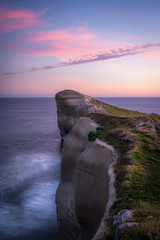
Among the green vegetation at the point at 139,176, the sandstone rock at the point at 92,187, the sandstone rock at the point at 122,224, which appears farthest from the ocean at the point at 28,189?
the sandstone rock at the point at 122,224

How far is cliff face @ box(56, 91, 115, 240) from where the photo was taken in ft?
38.5

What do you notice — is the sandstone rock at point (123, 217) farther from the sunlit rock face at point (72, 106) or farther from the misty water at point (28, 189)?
the sunlit rock face at point (72, 106)

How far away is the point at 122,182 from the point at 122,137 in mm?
7421

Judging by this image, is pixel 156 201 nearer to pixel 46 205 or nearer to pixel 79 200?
pixel 79 200

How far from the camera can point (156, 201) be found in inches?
294

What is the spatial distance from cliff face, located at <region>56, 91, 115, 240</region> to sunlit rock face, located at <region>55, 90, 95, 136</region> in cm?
2013

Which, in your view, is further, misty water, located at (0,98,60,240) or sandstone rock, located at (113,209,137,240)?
misty water, located at (0,98,60,240)

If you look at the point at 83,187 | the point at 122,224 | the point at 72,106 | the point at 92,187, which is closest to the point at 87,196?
the point at 92,187

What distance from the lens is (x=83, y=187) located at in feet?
46.3

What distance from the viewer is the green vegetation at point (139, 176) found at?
5.20 metres

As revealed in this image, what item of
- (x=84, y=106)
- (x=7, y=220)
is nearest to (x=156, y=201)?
(x=7, y=220)

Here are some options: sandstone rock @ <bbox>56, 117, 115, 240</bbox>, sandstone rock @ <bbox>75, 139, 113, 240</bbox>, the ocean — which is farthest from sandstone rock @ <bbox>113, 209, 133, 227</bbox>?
the ocean

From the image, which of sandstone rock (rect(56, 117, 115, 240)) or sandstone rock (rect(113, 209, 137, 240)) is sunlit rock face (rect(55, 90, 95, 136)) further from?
sandstone rock (rect(113, 209, 137, 240))

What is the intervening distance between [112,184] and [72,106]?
34516mm
